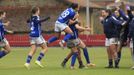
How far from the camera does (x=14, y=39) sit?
146ft

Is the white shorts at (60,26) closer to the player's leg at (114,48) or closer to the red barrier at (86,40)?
the player's leg at (114,48)

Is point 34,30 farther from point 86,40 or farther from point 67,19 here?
point 86,40

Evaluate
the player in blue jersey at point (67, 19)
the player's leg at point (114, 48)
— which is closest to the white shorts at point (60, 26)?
the player in blue jersey at point (67, 19)

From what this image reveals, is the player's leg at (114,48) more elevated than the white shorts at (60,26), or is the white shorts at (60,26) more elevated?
the white shorts at (60,26)

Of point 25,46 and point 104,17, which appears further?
point 25,46

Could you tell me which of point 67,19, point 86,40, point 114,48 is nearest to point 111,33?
point 114,48

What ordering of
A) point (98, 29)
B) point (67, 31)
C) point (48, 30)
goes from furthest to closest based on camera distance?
point (98, 29), point (48, 30), point (67, 31)

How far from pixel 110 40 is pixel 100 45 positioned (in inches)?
1004

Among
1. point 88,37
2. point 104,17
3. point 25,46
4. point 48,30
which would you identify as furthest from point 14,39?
point 104,17

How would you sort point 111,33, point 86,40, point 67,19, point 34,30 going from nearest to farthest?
1. point 67,19
2. point 111,33
3. point 34,30
4. point 86,40

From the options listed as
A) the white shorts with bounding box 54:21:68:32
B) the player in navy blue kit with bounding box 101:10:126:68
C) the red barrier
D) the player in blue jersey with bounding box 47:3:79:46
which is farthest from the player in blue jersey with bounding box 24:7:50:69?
the red barrier

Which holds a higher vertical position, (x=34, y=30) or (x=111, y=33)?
(x=34, y=30)

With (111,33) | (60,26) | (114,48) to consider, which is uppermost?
(60,26)

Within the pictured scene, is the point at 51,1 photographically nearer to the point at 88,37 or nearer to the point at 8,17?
the point at 8,17
